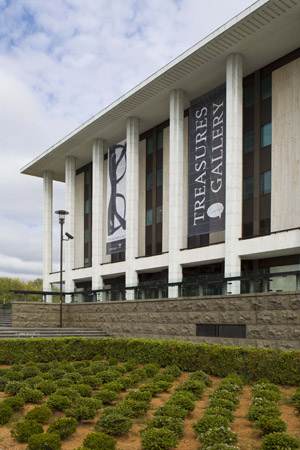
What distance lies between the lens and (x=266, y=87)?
97.2 ft

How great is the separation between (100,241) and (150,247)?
Result: 558 centimetres

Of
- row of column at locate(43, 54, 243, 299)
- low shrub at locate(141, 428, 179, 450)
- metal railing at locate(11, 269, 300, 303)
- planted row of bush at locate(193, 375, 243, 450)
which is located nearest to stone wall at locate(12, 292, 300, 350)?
metal railing at locate(11, 269, 300, 303)

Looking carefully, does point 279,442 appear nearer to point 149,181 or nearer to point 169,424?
point 169,424

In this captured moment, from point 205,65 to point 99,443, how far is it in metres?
25.6

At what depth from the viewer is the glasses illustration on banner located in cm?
3831

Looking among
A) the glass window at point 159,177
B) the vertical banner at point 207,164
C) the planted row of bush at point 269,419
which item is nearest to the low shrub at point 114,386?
the planted row of bush at point 269,419

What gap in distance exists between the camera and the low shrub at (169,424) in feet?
33.9

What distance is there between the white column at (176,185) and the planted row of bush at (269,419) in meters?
18.3

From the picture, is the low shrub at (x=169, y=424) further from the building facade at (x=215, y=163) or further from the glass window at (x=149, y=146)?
the glass window at (x=149, y=146)

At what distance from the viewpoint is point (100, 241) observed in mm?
41375

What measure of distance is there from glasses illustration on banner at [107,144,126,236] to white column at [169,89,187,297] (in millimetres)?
6975

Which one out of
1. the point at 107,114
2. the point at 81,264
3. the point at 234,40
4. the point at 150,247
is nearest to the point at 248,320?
the point at 234,40

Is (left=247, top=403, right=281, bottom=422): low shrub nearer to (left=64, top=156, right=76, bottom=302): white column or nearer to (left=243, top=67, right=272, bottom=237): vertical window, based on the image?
(left=243, top=67, right=272, bottom=237): vertical window

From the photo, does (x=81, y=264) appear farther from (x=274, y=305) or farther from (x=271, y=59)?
(x=274, y=305)
